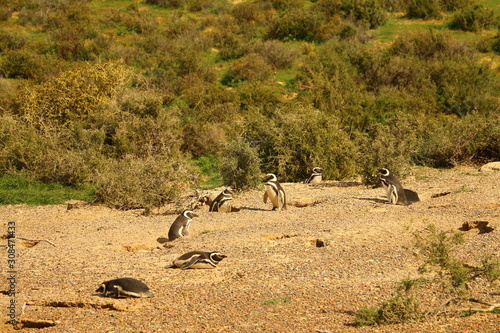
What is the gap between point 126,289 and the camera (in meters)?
7.30

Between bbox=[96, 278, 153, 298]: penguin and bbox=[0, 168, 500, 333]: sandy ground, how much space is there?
104 millimetres

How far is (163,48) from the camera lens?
Result: 31.2 meters

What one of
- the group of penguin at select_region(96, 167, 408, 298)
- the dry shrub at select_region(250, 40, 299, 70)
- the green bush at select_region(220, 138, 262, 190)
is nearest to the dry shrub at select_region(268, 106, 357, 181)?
the group of penguin at select_region(96, 167, 408, 298)

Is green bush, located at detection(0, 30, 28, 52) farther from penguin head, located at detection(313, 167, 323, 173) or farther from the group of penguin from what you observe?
the group of penguin

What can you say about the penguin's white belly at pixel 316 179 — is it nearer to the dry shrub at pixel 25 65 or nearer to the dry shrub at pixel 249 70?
the dry shrub at pixel 249 70

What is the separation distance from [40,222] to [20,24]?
2638 cm

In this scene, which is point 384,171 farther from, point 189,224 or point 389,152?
point 189,224

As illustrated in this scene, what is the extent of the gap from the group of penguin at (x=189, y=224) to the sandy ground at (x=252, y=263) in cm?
13

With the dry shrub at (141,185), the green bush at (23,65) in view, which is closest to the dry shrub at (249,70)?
the green bush at (23,65)

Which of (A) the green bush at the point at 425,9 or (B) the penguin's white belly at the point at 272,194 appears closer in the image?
(B) the penguin's white belly at the point at 272,194

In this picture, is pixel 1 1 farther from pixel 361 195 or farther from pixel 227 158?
pixel 361 195

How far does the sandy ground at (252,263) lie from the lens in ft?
21.3

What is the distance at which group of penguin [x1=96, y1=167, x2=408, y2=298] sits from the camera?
24.1ft

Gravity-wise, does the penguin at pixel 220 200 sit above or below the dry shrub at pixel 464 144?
above
